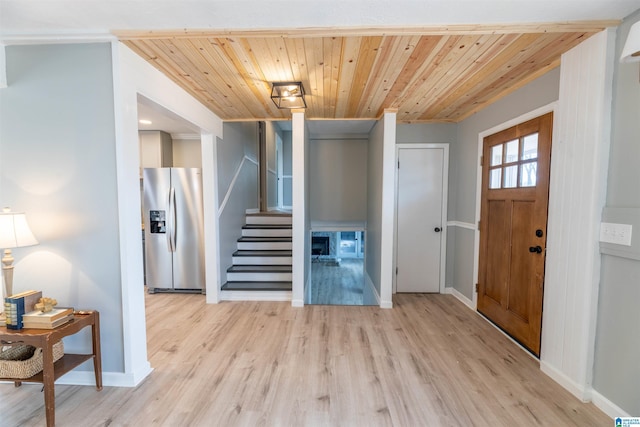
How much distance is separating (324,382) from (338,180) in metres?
3.44

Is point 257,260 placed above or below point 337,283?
above

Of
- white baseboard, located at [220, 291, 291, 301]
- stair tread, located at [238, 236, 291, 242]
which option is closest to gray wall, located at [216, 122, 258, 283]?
stair tread, located at [238, 236, 291, 242]

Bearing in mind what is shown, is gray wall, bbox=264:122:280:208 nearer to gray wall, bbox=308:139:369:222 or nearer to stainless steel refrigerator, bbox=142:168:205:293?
gray wall, bbox=308:139:369:222

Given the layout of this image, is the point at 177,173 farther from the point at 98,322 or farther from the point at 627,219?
the point at 627,219

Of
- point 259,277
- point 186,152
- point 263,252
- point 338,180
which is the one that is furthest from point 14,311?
point 338,180

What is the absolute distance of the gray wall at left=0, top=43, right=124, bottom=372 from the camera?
5.88ft

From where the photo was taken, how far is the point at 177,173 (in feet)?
12.0

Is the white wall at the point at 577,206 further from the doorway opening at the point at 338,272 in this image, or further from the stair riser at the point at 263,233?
the stair riser at the point at 263,233

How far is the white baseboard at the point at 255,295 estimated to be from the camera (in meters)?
3.52

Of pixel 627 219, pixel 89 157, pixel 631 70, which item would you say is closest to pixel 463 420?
pixel 627 219

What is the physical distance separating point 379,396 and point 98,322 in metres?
1.97

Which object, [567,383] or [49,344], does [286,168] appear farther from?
→ [567,383]

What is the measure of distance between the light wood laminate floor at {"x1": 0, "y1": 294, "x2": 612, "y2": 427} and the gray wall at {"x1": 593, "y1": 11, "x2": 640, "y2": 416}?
259mm

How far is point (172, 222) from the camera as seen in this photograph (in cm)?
366
